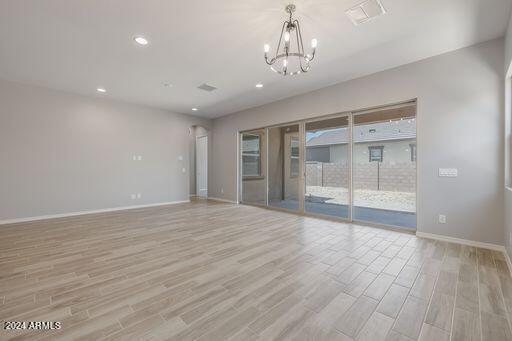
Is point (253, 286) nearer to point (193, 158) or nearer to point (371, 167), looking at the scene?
point (371, 167)

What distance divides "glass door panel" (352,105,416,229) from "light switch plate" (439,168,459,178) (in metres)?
0.55

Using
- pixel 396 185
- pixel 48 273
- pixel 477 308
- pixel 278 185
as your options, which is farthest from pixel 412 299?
pixel 278 185

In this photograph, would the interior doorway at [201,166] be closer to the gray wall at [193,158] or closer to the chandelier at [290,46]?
the gray wall at [193,158]

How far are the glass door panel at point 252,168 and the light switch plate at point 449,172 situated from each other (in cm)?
448

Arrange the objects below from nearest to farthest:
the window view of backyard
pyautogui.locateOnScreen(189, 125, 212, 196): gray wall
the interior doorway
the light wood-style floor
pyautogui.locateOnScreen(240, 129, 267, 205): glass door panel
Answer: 1. the light wood-style floor
2. the window view of backyard
3. pyautogui.locateOnScreen(240, 129, 267, 205): glass door panel
4. the interior doorway
5. pyautogui.locateOnScreen(189, 125, 212, 196): gray wall

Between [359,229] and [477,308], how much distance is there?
7.65ft

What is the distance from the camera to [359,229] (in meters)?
4.15

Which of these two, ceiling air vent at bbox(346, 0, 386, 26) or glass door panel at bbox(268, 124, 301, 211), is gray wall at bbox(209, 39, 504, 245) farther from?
glass door panel at bbox(268, 124, 301, 211)

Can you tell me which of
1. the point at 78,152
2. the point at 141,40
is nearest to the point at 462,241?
the point at 141,40

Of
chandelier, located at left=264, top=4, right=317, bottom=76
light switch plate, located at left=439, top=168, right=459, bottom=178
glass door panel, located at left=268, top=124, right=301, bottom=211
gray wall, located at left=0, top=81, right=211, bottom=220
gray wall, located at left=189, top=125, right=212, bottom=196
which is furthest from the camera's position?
gray wall, located at left=189, top=125, right=212, bottom=196

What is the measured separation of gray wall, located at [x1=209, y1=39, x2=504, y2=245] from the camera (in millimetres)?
3113

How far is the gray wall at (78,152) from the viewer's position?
15.6 ft

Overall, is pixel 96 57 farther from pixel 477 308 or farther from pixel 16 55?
pixel 477 308

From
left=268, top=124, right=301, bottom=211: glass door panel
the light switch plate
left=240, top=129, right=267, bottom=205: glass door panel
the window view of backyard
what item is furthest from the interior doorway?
the light switch plate
